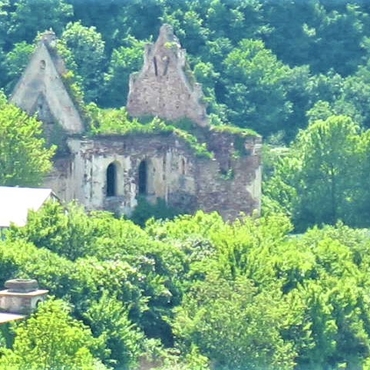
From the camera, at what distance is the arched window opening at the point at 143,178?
8756 centimetres

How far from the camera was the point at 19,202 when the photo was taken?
78.8 m

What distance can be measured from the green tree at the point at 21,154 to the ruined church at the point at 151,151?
1648mm

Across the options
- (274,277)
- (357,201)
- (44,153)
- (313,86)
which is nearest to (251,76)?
(313,86)

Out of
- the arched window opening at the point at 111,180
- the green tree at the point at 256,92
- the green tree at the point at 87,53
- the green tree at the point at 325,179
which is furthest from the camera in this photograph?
the green tree at the point at 256,92

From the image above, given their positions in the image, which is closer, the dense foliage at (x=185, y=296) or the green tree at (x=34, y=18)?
the dense foliage at (x=185, y=296)

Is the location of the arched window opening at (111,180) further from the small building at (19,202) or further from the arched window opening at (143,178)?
the small building at (19,202)

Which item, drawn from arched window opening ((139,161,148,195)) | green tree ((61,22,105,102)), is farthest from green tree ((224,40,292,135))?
arched window opening ((139,161,148,195))

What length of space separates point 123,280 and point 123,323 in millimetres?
2133

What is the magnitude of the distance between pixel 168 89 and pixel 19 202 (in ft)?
34.1

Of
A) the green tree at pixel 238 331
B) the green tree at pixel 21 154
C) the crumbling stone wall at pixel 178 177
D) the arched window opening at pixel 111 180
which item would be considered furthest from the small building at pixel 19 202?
the arched window opening at pixel 111 180

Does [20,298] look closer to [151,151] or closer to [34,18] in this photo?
[151,151]

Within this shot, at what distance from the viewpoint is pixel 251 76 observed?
10362 centimetres

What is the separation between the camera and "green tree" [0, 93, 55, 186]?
83750 mm

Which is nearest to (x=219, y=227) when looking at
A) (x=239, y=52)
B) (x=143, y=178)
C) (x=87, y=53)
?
(x=143, y=178)
